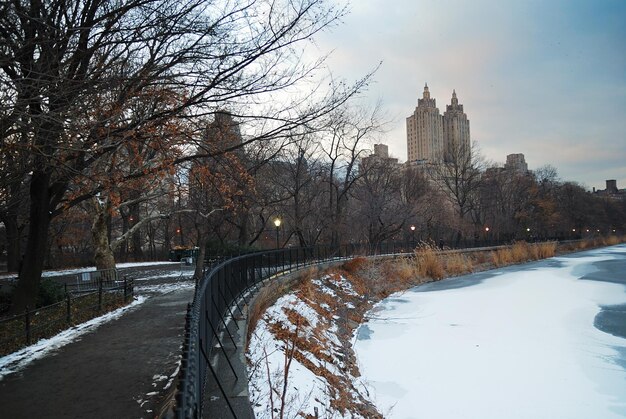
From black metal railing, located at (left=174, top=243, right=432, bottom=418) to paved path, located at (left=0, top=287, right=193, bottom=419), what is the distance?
2.86ft

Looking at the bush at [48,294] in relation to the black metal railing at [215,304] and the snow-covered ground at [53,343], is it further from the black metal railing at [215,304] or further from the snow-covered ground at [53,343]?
the black metal railing at [215,304]

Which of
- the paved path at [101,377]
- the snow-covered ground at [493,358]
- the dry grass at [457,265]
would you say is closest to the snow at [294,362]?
the snow-covered ground at [493,358]

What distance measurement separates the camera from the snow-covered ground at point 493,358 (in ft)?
29.6

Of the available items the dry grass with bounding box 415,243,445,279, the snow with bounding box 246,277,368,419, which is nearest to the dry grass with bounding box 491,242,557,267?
the dry grass with bounding box 415,243,445,279

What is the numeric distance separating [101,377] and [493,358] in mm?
9918

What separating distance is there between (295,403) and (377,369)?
497 cm

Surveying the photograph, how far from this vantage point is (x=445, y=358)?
11977 mm

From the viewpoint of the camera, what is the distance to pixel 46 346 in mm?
8398

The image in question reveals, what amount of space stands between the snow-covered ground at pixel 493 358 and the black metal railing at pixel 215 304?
3866mm

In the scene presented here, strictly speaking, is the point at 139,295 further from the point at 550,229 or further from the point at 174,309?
the point at 550,229

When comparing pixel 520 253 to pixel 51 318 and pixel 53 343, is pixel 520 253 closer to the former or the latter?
pixel 51 318

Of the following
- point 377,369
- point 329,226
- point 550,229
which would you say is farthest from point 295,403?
point 550,229

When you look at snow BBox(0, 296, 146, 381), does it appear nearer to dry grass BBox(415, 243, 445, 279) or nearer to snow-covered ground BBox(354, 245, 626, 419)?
snow-covered ground BBox(354, 245, 626, 419)

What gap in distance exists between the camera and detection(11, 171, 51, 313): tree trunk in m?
10.3
